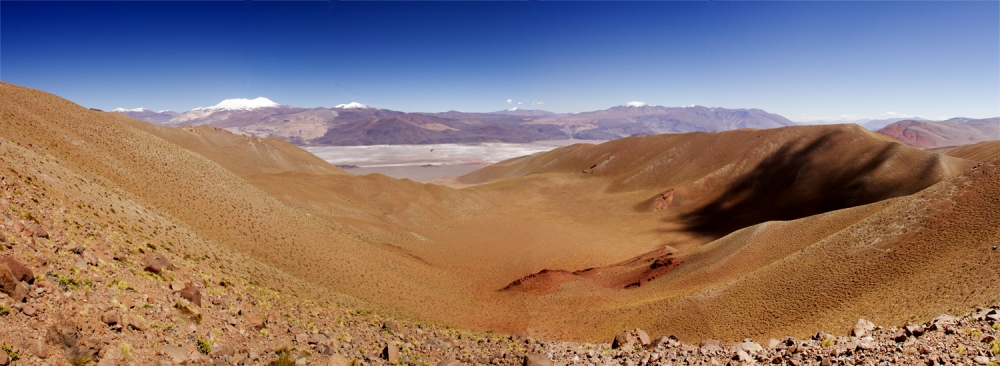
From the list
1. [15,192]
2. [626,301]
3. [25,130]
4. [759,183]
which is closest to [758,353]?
[626,301]

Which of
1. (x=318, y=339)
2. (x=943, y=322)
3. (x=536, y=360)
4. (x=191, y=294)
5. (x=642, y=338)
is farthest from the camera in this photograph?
(x=642, y=338)

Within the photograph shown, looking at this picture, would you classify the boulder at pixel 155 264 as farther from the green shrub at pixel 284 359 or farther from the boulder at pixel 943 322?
the boulder at pixel 943 322

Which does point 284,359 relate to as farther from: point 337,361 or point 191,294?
point 191,294

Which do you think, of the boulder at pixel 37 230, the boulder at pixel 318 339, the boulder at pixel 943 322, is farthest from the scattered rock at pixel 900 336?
the boulder at pixel 37 230

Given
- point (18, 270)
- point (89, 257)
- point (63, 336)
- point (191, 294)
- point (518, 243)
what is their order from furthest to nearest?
point (518, 243) < point (191, 294) < point (89, 257) < point (18, 270) < point (63, 336)

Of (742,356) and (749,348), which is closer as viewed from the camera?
(742,356)

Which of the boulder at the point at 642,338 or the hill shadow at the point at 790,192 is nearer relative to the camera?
the boulder at the point at 642,338

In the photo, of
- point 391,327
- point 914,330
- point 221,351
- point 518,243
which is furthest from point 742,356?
point 518,243
